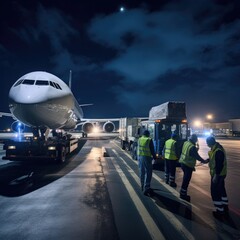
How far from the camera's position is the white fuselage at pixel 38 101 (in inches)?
468

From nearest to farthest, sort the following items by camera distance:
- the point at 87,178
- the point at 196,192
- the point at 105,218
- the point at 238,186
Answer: the point at 105,218, the point at 196,192, the point at 238,186, the point at 87,178

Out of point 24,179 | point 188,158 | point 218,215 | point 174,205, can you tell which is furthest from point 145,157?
point 24,179

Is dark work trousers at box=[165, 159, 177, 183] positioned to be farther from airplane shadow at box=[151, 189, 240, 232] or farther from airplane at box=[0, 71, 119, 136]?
airplane at box=[0, 71, 119, 136]

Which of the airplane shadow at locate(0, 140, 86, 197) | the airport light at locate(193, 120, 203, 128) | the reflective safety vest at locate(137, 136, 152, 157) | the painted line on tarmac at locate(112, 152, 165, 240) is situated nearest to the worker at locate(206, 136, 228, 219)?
the painted line on tarmac at locate(112, 152, 165, 240)

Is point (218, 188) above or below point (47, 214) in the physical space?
above

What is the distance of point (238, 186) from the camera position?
9.32m

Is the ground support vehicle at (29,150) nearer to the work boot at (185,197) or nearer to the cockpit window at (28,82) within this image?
the cockpit window at (28,82)

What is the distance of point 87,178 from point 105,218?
491 cm

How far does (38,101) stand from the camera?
1203 cm

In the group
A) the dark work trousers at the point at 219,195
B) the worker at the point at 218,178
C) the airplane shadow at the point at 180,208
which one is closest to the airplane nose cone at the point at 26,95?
the airplane shadow at the point at 180,208

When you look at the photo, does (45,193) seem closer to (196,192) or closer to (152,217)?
(152,217)

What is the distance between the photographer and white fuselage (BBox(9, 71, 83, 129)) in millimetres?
11883

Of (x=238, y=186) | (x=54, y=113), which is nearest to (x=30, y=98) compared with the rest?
(x=54, y=113)

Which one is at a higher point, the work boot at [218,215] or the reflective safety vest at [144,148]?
the reflective safety vest at [144,148]
